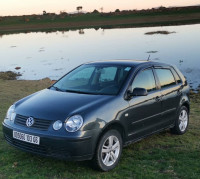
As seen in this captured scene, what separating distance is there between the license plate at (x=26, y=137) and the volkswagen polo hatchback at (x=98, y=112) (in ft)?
0.05

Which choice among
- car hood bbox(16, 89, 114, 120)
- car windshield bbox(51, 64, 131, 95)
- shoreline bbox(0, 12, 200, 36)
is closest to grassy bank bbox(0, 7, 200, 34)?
shoreline bbox(0, 12, 200, 36)

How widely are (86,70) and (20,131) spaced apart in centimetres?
209

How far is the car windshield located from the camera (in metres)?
6.10

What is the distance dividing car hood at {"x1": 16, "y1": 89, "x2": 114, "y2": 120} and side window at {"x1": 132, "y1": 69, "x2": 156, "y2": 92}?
2.59ft

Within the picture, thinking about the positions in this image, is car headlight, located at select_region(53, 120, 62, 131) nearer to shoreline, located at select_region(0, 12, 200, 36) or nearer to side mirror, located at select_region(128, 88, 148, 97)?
side mirror, located at select_region(128, 88, 148, 97)

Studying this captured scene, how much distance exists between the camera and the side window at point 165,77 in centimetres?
689

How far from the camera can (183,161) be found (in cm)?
595

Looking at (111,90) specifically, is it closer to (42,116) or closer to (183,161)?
(42,116)

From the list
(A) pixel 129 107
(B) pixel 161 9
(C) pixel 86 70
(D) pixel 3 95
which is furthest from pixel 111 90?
(B) pixel 161 9

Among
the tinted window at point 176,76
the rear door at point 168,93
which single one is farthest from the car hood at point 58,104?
the tinted window at point 176,76

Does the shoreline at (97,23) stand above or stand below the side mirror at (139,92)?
below

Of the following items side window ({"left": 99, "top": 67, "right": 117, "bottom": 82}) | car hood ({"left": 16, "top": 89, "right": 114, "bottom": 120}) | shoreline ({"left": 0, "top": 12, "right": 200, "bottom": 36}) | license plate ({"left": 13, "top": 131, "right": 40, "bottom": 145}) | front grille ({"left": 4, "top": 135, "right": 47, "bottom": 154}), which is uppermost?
side window ({"left": 99, "top": 67, "right": 117, "bottom": 82})

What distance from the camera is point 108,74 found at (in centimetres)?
661

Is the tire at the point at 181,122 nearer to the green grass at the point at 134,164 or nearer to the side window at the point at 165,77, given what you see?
the green grass at the point at 134,164
